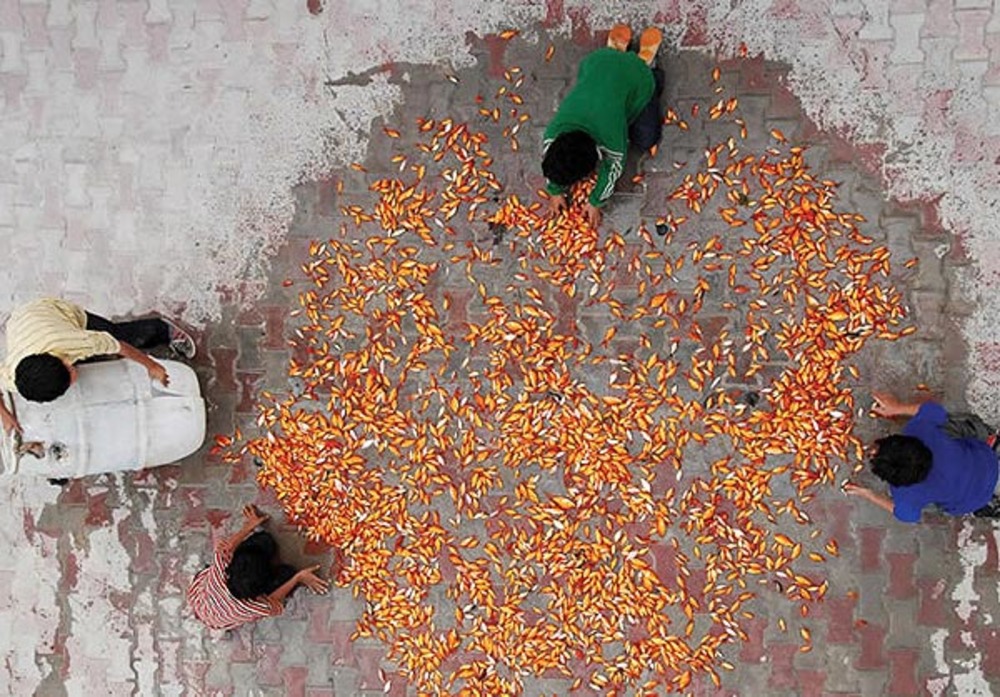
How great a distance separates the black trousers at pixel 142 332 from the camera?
4402 millimetres

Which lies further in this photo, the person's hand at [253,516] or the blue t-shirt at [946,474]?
the person's hand at [253,516]

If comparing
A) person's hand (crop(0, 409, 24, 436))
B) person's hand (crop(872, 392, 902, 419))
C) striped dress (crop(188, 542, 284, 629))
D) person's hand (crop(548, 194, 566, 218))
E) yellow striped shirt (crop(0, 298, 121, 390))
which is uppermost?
person's hand (crop(548, 194, 566, 218))

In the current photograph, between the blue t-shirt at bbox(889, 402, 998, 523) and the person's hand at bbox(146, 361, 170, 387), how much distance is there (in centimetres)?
304

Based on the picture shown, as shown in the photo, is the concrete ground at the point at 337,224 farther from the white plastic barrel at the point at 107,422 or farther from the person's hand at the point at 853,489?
the white plastic barrel at the point at 107,422

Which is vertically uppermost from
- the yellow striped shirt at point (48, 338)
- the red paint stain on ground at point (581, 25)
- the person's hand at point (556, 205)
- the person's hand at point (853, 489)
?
the red paint stain on ground at point (581, 25)

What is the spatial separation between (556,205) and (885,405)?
1.66 meters

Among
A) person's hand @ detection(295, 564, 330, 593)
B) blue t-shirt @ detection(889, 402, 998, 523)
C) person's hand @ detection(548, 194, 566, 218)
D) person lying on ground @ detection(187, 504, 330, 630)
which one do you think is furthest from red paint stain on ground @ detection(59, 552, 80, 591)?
blue t-shirt @ detection(889, 402, 998, 523)

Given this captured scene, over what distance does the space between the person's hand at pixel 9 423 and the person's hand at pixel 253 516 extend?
1085 millimetres

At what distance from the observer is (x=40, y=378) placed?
→ 11.5 feet

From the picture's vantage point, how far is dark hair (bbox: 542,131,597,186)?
3.67 m

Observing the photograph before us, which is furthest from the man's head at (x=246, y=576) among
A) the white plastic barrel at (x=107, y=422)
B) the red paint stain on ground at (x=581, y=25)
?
the red paint stain on ground at (x=581, y=25)

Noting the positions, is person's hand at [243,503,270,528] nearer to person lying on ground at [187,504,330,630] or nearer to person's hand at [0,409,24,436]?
person lying on ground at [187,504,330,630]

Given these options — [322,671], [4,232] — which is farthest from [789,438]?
[4,232]

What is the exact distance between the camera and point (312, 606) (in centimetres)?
457
